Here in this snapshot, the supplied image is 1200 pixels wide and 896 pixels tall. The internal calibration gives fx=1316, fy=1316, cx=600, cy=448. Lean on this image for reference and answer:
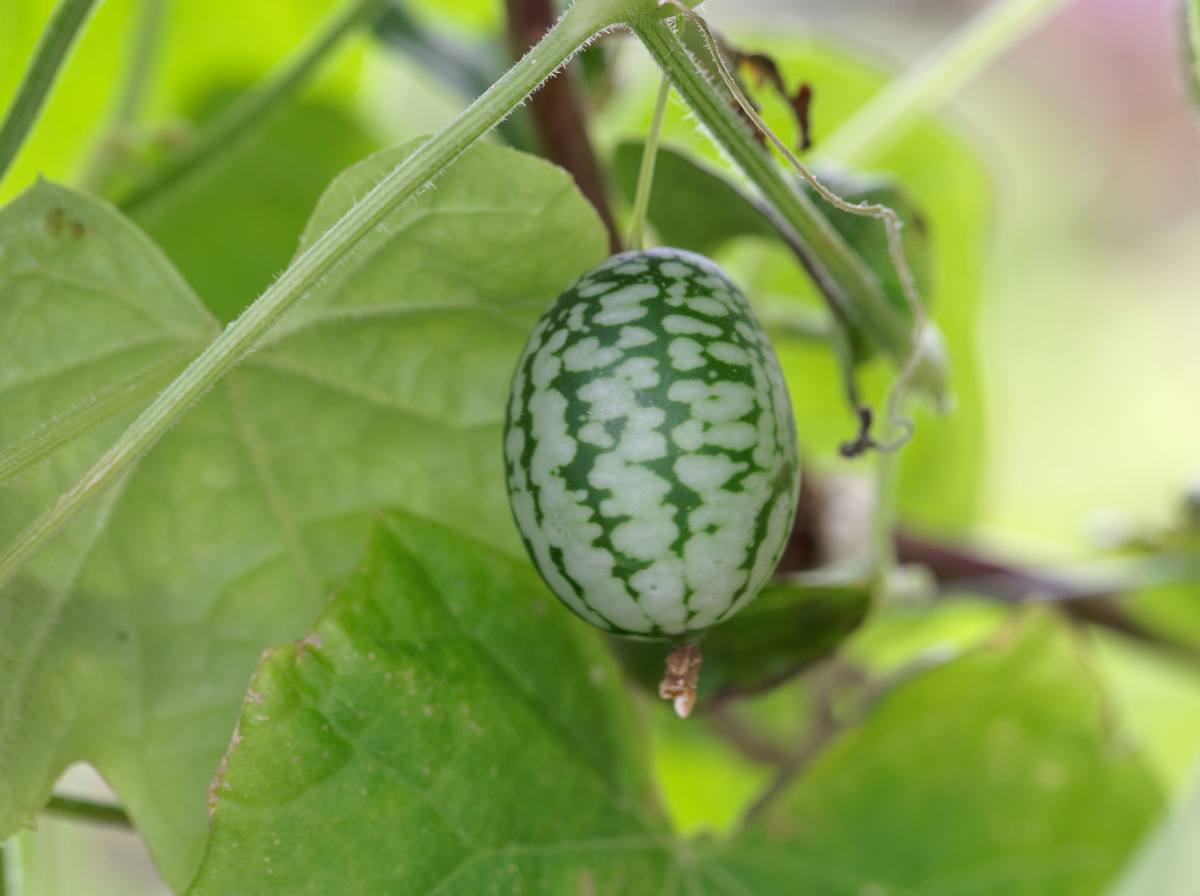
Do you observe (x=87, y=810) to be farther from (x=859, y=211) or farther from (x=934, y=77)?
(x=934, y=77)

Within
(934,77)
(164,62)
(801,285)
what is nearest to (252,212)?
(164,62)

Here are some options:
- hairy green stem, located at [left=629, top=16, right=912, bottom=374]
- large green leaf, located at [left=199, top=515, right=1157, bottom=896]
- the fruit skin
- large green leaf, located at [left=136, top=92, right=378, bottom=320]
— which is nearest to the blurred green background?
large green leaf, located at [left=136, top=92, right=378, bottom=320]

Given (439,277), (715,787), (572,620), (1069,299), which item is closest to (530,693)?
(572,620)

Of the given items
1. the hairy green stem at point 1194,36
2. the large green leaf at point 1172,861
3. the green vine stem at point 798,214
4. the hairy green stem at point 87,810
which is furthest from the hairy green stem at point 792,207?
the hairy green stem at point 87,810

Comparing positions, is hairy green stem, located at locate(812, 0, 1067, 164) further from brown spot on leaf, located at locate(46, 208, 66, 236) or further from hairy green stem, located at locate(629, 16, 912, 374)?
brown spot on leaf, located at locate(46, 208, 66, 236)

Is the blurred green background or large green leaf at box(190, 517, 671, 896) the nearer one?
large green leaf at box(190, 517, 671, 896)

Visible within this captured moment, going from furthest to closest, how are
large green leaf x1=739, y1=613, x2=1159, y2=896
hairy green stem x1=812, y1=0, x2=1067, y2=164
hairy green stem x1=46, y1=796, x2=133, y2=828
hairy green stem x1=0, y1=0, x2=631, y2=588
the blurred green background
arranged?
the blurred green background
hairy green stem x1=812, y1=0, x2=1067, y2=164
large green leaf x1=739, y1=613, x2=1159, y2=896
hairy green stem x1=46, y1=796, x2=133, y2=828
hairy green stem x1=0, y1=0, x2=631, y2=588

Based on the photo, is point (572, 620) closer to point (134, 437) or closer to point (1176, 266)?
point (134, 437)

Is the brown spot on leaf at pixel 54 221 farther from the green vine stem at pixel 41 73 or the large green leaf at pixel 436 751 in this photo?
the large green leaf at pixel 436 751
